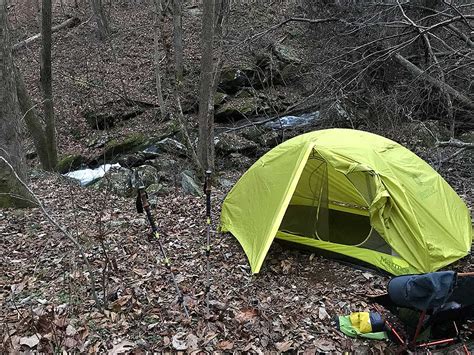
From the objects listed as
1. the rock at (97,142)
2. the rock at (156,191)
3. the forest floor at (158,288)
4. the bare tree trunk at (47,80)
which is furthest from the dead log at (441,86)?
the rock at (97,142)

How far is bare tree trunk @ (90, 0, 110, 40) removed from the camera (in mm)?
18578

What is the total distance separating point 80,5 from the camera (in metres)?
23.0

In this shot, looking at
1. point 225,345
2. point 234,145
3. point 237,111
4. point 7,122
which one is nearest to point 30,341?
point 225,345

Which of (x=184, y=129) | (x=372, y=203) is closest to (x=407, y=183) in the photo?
(x=372, y=203)

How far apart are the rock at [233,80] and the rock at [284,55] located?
1255 mm

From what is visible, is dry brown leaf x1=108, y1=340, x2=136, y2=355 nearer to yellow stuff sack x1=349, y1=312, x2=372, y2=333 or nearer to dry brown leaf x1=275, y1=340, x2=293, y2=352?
dry brown leaf x1=275, y1=340, x2=293, y2=352

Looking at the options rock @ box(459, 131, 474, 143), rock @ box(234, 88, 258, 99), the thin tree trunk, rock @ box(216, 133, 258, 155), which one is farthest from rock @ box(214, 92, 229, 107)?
rock @ box(459, 131, 474, 143)

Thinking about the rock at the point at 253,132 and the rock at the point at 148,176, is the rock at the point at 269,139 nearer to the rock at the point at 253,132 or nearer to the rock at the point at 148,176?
the rock at the point at 253,132

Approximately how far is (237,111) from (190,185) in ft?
18.6

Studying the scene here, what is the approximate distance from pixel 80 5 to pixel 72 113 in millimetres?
10846

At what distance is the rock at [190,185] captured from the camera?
8.37 meters

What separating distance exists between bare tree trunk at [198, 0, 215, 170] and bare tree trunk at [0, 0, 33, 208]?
A: 424cm

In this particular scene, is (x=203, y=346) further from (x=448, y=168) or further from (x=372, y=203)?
(x=448, y=168)

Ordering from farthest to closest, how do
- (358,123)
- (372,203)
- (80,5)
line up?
(80,5) → (358,123) → (372,203)
